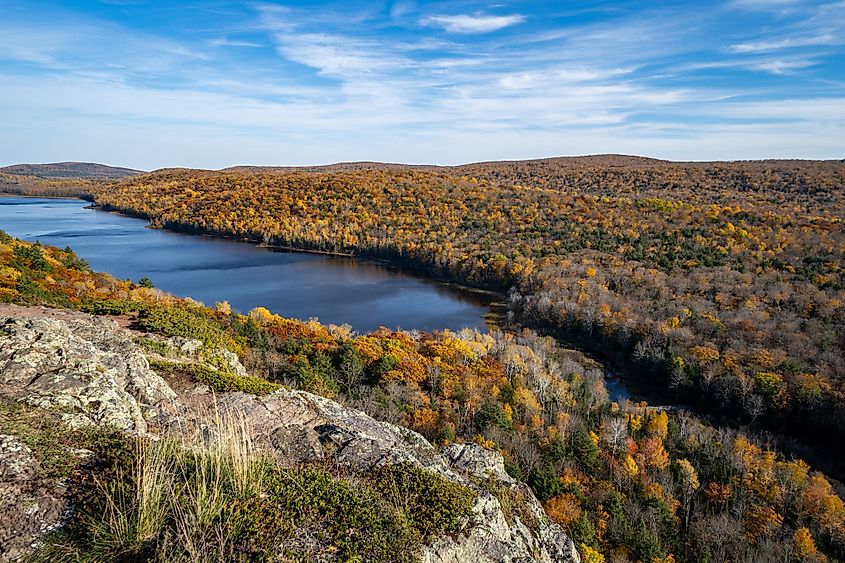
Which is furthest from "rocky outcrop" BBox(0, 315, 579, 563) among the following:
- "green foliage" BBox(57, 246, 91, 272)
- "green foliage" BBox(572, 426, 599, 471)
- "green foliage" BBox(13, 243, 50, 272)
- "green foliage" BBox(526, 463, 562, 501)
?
"green foliage" BBox(57, 246, 91, 272)

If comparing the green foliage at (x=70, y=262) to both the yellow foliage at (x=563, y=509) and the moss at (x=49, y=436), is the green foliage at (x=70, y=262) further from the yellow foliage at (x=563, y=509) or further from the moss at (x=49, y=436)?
the yellow foliage at (x=563, y=509)

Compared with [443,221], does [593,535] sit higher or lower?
lower

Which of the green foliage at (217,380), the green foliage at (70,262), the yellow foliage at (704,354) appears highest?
the green foliage at (217,380)

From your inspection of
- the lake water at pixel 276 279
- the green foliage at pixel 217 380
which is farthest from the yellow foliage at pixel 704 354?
the green foliage at pixel 217 380

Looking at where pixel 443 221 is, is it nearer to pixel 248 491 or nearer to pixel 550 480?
pixel 550 480

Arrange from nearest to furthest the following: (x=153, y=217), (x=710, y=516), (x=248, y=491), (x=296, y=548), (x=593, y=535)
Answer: (x=296, y=548) < (x=248, y=491) < (x=593, y=535) < (x=710, y=516) < (x=153, y=217)

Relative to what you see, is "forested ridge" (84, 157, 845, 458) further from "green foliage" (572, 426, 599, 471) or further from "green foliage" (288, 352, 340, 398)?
"green foliage" (288, 352, 340, 398)

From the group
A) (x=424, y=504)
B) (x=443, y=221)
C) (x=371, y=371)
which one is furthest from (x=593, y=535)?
(x=443, y=221)
